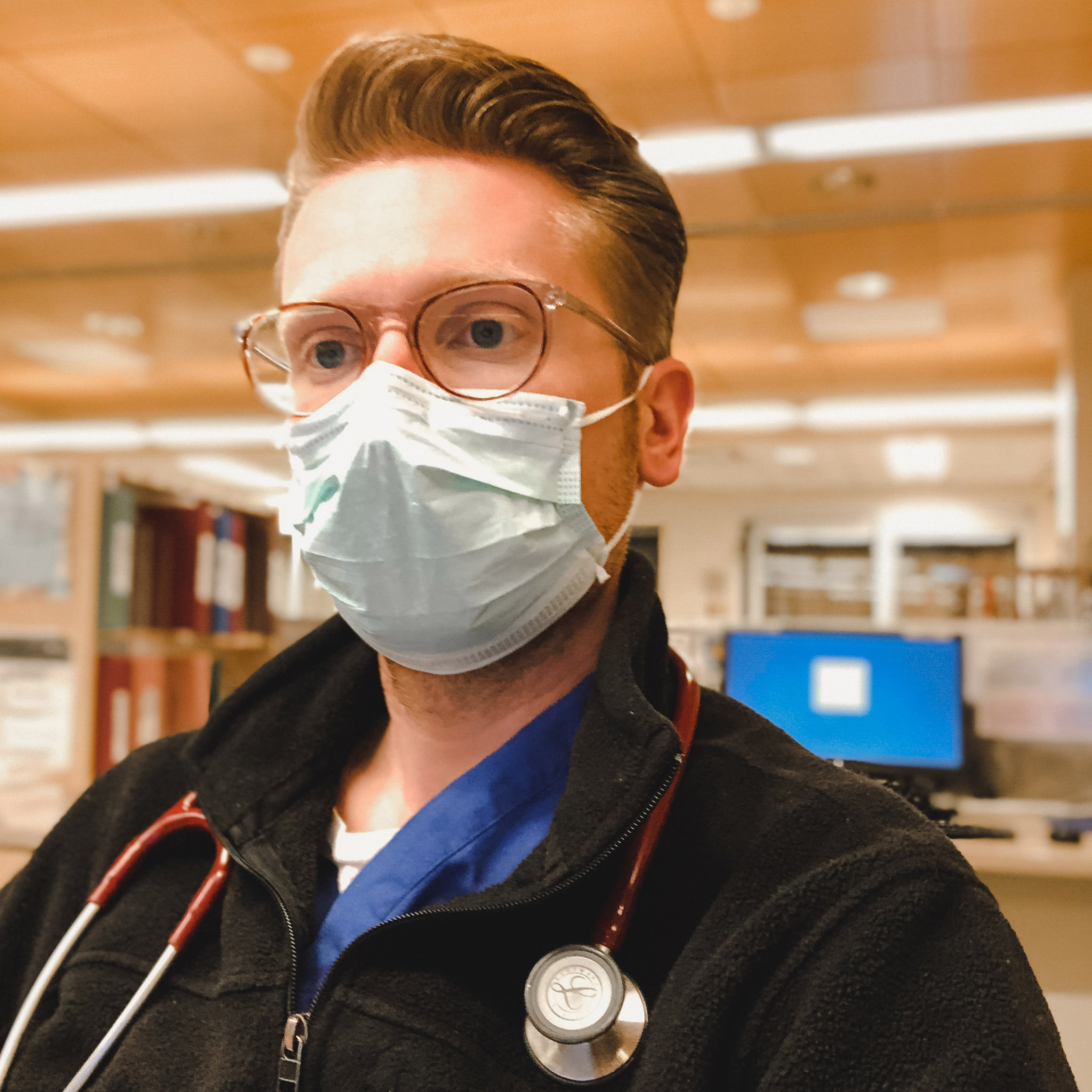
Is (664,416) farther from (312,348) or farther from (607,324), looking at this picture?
(312,348)

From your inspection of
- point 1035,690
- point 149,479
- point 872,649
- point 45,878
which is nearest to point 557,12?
point 149,479

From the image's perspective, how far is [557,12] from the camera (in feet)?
9.69

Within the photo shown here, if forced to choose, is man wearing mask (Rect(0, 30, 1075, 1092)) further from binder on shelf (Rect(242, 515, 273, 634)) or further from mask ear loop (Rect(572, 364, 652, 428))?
binder on shelf (Rect(242, 515, 273, 634))

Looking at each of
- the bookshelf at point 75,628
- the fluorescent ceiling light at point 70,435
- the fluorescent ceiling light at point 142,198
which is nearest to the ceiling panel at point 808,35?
the fluorescent ceiling light at point 142,198

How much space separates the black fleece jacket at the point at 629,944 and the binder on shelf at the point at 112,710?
4.40ft

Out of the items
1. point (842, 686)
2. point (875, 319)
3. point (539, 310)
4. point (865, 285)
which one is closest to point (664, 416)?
point (539, 310)

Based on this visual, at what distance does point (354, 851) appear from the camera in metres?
0.87

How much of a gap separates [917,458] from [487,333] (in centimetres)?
882

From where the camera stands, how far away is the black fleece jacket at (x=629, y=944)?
64cm

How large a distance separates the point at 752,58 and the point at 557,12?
660 millimetres

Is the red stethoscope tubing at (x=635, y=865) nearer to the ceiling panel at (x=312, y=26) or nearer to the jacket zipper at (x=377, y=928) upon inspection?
the jacket zipper at (x=377, y=928)

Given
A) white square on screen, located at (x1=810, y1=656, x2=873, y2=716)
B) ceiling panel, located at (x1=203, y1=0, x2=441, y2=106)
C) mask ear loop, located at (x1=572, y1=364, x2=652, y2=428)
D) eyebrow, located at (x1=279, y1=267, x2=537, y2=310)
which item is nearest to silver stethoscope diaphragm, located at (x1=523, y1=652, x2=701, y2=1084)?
mask ear loop, located at (x1=572, y1=364, x2=652, y2=428)

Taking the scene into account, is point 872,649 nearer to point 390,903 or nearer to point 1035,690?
point 1035,690

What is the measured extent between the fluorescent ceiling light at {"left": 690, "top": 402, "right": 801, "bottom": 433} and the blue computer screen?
4.39 m
